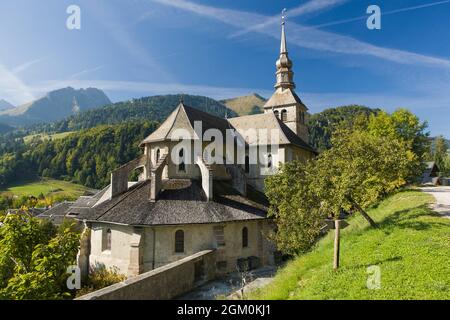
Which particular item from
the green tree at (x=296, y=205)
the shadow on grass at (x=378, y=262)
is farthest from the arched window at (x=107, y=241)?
the shadow on grass at (x=378, y=262)

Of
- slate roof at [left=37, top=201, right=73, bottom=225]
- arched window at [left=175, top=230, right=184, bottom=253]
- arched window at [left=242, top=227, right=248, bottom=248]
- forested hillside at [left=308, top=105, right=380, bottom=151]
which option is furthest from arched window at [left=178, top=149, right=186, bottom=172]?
forested hillside at [left=308, top=105, right=380, bottom=151]

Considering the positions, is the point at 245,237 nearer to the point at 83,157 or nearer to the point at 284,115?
the point at 284,115

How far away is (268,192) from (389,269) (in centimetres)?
761

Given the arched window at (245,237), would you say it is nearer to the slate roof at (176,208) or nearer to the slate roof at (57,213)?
the slate roof at (176,208)

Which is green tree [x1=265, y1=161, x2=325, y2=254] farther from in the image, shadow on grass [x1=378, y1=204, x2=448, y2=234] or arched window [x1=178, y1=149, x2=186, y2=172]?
arched window [x1=178, y1=149, x2=186, y2=172]

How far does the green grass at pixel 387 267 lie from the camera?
29.2 ft

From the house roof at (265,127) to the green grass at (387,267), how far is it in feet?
63.3

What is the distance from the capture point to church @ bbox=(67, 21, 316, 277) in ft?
71.8

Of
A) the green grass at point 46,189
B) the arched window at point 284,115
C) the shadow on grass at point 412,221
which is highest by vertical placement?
the arched window at point 284,115

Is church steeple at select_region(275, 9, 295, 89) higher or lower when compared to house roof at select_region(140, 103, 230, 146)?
higher

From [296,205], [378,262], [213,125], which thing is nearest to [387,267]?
[378,262]

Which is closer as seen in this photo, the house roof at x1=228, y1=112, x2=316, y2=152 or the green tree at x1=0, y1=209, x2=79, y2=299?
the green tree at x1=0, y1=209, x2=79, y2=299

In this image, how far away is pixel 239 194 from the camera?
28781mm
